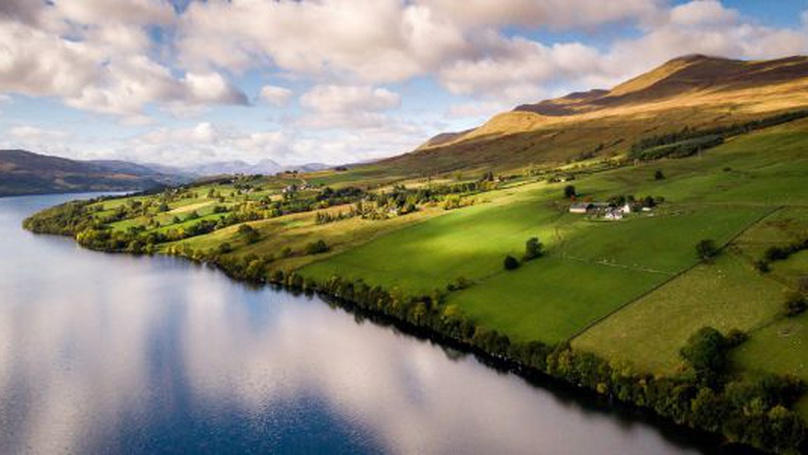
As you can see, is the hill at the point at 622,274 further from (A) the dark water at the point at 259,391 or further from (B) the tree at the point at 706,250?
(A) the dark water at the point at 259,391

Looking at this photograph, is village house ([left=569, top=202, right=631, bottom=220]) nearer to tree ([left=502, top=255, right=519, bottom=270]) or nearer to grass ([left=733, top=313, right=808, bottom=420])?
tree ([left=502, top=255, right=519, bottom=270])

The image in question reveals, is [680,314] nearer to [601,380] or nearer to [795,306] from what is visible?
[795,306]

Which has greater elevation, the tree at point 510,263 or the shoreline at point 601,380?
the tree at point 510,263

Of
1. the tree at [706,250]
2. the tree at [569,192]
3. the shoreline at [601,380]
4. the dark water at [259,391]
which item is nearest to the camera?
the shoreline at [601,380]

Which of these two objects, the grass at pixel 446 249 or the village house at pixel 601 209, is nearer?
the grass at pixel 446 249

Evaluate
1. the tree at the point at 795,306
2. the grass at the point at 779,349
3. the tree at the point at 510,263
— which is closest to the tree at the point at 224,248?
the tree at the point at 510,263

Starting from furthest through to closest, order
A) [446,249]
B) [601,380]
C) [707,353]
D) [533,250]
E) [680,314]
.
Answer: [446,249], [533,250], [680,314], [601,380], [707,353]

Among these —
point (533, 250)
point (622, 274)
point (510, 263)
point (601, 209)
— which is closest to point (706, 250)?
point (622, 274)
